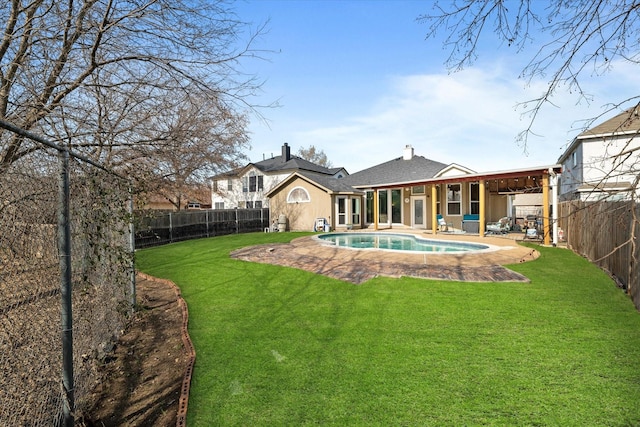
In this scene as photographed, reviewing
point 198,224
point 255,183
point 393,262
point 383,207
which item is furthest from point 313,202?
point 393,262

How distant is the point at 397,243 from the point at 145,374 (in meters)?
13.5

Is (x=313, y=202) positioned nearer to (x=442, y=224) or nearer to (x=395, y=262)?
(x=442, y=224)

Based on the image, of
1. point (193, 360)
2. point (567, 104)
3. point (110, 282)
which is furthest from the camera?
point (110, 282)

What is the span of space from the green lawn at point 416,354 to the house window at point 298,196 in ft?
53.2

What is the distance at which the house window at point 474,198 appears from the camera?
1978 centimetres

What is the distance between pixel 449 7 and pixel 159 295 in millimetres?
7537

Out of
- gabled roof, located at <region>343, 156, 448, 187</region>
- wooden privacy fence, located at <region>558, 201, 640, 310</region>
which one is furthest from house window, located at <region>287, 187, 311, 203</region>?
wooden privacy fence, located at <region>558, 201, 640, 310</region>

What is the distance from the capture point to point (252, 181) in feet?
109

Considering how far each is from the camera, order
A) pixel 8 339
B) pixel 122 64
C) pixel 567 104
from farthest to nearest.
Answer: pixel 122 64, pixel 567 104, pixel 8 339

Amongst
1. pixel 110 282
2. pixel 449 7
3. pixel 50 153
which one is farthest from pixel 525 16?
pixel 110 282

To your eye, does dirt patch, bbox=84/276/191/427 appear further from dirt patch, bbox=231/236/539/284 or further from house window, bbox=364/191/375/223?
house window, bbox=364/191/375/223

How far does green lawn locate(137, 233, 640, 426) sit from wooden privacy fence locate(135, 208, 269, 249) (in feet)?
35.3

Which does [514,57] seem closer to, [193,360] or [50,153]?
[50,153]

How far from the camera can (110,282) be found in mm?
4719
